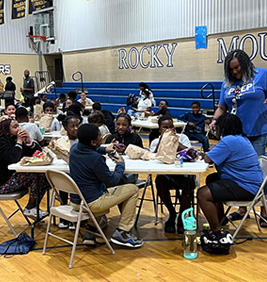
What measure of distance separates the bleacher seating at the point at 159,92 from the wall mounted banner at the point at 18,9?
4647mm

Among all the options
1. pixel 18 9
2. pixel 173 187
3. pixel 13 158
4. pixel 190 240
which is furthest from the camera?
pixel 18 9

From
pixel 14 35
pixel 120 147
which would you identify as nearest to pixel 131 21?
pixel 14 35

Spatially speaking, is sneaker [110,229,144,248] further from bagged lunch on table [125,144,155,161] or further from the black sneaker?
bagged lunch on table [125,144,155,161]

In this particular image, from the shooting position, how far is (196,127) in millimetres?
7957

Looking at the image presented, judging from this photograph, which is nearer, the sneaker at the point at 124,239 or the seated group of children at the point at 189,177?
the seated group of children at the point at 189,177

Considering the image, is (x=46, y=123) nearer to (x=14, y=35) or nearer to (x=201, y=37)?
(x=201, y=37)

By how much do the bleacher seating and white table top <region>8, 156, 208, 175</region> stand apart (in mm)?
8089

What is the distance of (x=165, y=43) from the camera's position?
15070 millimetres

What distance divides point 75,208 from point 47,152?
67 centimetres

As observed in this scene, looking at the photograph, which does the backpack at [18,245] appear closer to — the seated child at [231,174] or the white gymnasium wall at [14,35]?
the seated child at [231,174]

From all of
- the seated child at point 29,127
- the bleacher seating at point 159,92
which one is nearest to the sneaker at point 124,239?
the seated child at point 29,127

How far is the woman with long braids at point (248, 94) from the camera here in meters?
4.21

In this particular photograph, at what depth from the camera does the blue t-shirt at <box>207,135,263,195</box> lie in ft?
12.3

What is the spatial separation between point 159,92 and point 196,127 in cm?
681
